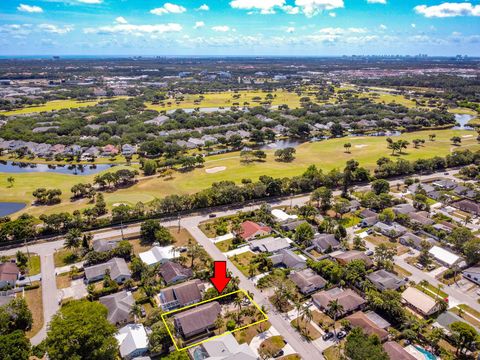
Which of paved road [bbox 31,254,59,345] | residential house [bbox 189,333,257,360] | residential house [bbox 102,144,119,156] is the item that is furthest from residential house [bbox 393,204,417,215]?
residential house [bbox 102,144,119,156]

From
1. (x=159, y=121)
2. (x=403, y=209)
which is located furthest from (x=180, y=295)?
(x=159, y=121)

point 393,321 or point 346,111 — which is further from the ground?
point 346,111

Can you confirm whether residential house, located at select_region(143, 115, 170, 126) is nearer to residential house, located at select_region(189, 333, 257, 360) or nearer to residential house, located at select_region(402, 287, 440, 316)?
residential house, located at select_region(189, 333, 257, 360)

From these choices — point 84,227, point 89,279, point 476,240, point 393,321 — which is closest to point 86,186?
point 84,227

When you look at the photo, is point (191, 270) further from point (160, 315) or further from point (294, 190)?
point (294, 190)

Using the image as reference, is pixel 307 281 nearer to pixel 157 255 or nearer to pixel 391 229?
pixel 157 255

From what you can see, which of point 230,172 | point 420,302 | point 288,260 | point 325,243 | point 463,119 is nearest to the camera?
point 420,302
